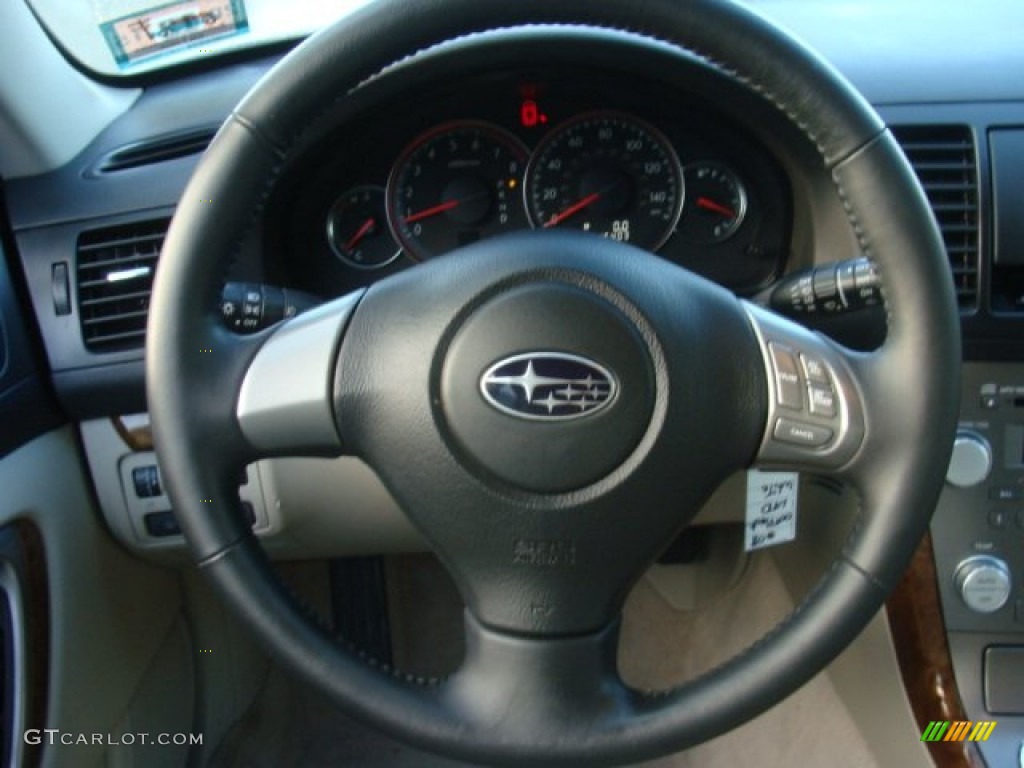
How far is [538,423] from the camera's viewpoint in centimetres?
82

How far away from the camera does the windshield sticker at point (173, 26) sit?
A: 137cm

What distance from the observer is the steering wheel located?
0.81m

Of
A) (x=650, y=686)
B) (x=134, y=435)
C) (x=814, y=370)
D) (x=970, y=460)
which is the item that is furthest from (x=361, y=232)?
(x=650, y=686)

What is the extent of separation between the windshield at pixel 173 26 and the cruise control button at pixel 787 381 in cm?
80

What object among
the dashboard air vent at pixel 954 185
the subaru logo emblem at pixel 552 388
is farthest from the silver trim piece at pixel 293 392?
the dashboard air vent at pixel 954 185

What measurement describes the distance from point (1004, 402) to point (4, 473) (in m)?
1.02

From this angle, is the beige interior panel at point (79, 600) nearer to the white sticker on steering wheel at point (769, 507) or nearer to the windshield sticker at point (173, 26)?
the windshield sticker at point (173, 26)

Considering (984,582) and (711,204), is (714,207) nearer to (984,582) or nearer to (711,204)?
(711,204)

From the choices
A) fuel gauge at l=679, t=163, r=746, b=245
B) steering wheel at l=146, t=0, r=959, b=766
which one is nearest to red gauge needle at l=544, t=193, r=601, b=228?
fuel gauge at l=679, t=163, r=746, b=245

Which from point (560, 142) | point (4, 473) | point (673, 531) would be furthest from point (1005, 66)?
point (4, 473)

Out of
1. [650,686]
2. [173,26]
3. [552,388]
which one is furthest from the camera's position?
[650,686]

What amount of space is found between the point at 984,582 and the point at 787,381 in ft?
1.66

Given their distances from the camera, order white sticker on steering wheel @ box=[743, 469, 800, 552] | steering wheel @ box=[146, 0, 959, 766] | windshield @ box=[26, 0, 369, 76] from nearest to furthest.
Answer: steering wheel @ box=[146, 0, 959, 766] → white sticker on steering wheel @ box=[743, 469, 800, 552] → windshield @ box=[26, 0, 369, 76]

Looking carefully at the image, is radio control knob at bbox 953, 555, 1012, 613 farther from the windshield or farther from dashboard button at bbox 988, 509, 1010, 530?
the windshield
